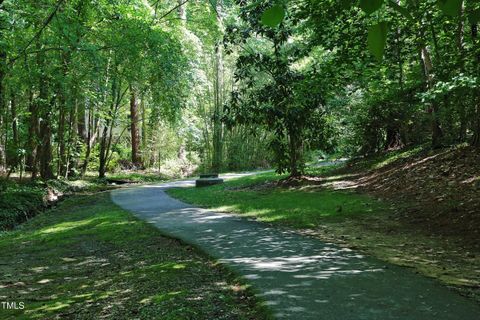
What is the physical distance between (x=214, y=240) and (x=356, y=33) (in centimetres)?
474

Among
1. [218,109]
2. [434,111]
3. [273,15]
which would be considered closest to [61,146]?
[218,109]

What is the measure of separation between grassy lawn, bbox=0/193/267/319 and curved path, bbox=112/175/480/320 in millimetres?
308

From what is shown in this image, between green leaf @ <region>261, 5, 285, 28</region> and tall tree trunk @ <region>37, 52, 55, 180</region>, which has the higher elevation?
tall tree trunk @ <region>37, 52, 55, 180</region>

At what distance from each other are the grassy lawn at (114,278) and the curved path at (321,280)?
1.01 ft

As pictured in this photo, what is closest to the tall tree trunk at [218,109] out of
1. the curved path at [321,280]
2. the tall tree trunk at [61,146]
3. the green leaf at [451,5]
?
the tall tree trunk at [61,146]

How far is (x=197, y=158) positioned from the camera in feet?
98.4

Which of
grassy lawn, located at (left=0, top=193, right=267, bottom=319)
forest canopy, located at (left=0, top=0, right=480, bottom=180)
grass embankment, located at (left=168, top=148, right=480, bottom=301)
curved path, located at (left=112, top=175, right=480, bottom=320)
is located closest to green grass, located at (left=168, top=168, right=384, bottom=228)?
grass embankment, located at (left=168, top=148, right=480, bottom=301)

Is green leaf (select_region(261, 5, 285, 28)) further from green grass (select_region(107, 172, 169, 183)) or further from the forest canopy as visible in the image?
green grass (select_region(107, 172, 169, 183))

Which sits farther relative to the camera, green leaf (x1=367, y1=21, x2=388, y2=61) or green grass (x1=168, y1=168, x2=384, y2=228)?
green grass (x1=168, y1=168, x2=384, y2=228)

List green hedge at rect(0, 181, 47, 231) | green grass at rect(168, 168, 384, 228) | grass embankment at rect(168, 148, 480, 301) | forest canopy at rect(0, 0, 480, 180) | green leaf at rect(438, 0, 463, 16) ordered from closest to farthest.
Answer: green leaf at rect(438, 0, 463, 16), grass embankment at rect(168, 148, 480, 301), green grass at rect(168, 168, 384, 228), forest canopy at rect(0, 0, 480, 180), green hedge at rect(0, 181, 47, 231)

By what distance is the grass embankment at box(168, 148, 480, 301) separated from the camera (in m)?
5.55

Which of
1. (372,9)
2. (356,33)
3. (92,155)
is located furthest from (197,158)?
(372,9)

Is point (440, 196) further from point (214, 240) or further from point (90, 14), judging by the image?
point (90, 14)

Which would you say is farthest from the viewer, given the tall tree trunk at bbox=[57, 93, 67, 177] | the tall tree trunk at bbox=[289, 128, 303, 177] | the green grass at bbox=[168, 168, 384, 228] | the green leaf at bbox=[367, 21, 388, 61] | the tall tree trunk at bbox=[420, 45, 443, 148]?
the tall tree trunk at bbox=[57, 93, 67, 177]
